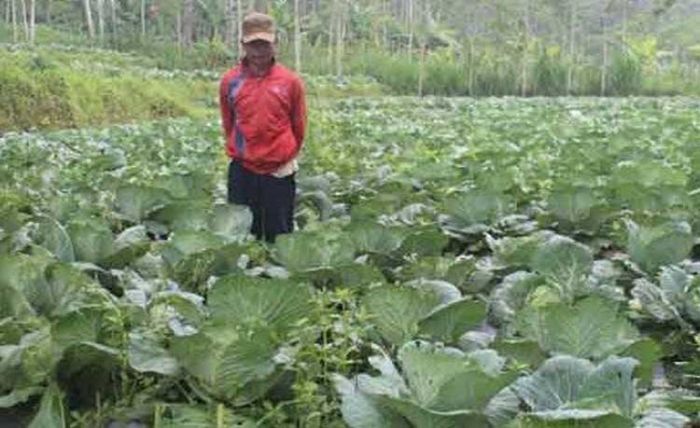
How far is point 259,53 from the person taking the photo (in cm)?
512

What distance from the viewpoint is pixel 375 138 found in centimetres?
1245

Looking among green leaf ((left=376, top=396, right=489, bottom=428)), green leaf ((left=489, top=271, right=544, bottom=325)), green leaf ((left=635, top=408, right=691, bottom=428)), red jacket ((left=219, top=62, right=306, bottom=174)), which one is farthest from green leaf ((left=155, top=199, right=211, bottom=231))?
green leaf ((left=635, top=408, right=691, bottom=428))

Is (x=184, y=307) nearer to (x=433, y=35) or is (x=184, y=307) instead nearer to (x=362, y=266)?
(x=362, y=266)

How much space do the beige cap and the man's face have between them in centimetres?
4

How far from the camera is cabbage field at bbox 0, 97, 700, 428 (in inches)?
102

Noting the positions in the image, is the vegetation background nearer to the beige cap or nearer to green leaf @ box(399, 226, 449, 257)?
the beige cap

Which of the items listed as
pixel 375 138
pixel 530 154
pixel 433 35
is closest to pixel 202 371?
pixel 530 154

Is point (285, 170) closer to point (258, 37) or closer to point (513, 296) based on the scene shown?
point (258, 37)

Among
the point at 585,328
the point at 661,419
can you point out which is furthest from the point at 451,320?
the point at 661,419

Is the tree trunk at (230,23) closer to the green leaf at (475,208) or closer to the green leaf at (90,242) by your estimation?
the green leaf at (475,208)

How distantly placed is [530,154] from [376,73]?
30.3 m

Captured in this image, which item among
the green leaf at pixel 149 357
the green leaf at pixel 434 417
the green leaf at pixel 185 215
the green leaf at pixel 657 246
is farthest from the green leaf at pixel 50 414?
the green leaf at pixel 657 246

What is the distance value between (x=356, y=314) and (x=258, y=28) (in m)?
2.23

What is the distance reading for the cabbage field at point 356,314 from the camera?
2596 mm
